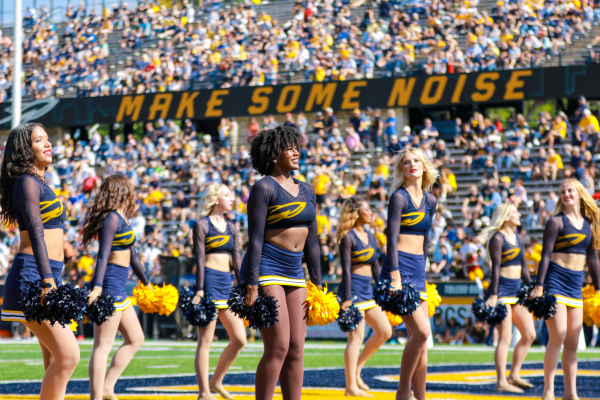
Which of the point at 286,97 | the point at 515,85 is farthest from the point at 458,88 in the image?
the point at 286,97

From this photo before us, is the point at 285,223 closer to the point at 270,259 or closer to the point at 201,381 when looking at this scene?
the point at 270,259

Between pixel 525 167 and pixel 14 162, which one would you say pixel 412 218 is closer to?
pixel 14 162

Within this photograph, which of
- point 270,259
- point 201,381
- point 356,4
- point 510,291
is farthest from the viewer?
point 356,4

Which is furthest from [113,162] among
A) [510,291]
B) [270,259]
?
[270,259]

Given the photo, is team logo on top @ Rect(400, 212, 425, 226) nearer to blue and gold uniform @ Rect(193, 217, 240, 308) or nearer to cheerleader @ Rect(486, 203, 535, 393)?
blue and gold uniform @ Rect(193, 217, 240, 308)

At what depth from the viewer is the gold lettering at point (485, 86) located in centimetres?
2198

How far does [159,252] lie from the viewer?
813 inches

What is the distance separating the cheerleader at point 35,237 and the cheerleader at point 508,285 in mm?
5058

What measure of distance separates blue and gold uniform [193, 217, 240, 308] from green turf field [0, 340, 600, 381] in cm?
253

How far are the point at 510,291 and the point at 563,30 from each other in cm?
1631

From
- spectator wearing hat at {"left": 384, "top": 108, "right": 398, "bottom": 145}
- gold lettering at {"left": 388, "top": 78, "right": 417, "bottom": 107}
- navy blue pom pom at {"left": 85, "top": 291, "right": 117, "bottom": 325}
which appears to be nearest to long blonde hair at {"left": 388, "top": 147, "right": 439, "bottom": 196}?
navy blue pom pom at {"left": 85, "top": 291, "right": 117, "bottom": 325}

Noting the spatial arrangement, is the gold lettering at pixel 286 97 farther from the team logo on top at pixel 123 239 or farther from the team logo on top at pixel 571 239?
the team logo on top at pixel 123 239

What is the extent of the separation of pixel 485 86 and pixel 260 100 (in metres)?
6.97

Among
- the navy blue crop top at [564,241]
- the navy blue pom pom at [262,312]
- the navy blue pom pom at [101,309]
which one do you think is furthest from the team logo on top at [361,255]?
the navy blue pom pom at [262,312]
